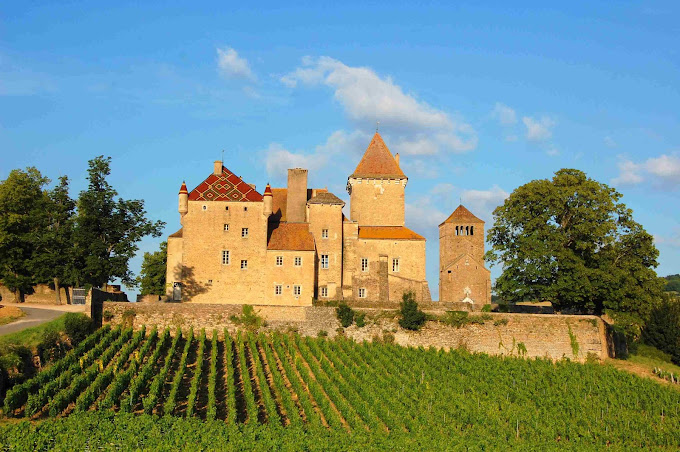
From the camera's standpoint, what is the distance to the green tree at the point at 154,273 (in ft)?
170

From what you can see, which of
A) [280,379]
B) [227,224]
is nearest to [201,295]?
[227,224]

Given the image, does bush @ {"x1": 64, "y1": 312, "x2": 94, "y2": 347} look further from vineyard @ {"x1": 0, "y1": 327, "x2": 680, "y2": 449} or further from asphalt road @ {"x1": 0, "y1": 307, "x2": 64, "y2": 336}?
asphalt road @ {"x1": 0, "y1": 307, "x2": 64, "y2": 336}

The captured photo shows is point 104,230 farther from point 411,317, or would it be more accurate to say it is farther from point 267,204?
point 411,317

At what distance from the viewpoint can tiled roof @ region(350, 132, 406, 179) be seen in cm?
4897

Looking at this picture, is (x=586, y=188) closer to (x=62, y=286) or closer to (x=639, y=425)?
(x=639, y=425)

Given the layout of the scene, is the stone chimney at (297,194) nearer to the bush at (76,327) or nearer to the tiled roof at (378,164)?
the tiled roof at (378,164)

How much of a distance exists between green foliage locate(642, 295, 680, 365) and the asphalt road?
31.1 m

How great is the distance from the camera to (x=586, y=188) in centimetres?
3869

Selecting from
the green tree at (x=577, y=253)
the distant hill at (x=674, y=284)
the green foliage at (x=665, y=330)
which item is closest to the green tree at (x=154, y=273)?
the green tree at (x=577, y=253)

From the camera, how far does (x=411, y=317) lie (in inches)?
1457

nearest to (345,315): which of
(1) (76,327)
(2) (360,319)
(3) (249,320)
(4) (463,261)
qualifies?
(2) (360,319)

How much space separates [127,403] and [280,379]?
20.5 ft

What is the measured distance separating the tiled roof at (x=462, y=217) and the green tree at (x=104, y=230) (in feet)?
61.6

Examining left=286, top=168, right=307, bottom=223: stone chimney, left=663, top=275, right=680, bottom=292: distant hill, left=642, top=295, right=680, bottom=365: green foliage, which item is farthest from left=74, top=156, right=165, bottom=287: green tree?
left=663, top=275, right=680, bottom=292: distant hill
